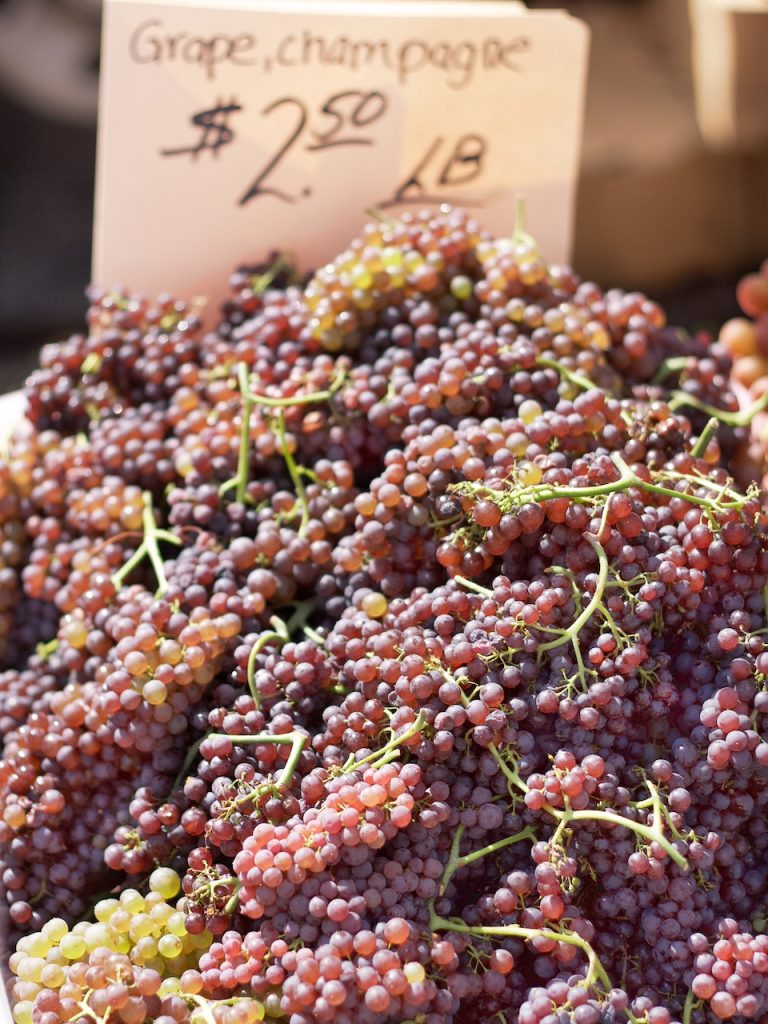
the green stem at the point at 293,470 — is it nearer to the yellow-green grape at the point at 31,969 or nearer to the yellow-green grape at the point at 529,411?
the yellow-green grape at the point at 529,411

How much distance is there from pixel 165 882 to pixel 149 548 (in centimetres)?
31

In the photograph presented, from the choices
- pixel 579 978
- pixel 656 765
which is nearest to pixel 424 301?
pixel 656 765

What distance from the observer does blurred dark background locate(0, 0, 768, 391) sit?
7.18 ft

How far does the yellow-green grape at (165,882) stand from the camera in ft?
2.72

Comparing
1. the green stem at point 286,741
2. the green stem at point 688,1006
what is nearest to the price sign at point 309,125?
the green stem at point 286,741

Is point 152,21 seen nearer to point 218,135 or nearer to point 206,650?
point 218,135

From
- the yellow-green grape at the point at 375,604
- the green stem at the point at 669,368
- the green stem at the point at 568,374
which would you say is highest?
the green stem at the point at 568,374

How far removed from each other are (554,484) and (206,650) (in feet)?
1.07

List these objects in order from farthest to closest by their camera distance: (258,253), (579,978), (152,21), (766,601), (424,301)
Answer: (258,253) → (152,21) → (424,301) → (766,601) → (579,978)

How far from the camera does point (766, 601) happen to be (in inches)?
33.9

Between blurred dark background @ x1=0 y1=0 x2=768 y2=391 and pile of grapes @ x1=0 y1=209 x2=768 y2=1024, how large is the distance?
1.11m

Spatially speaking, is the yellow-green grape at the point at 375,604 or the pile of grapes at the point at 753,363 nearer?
the yellow-green grape at the point at 375,604

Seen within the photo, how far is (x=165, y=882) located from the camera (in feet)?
2.72

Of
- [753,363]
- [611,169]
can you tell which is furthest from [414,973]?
[611,169]
